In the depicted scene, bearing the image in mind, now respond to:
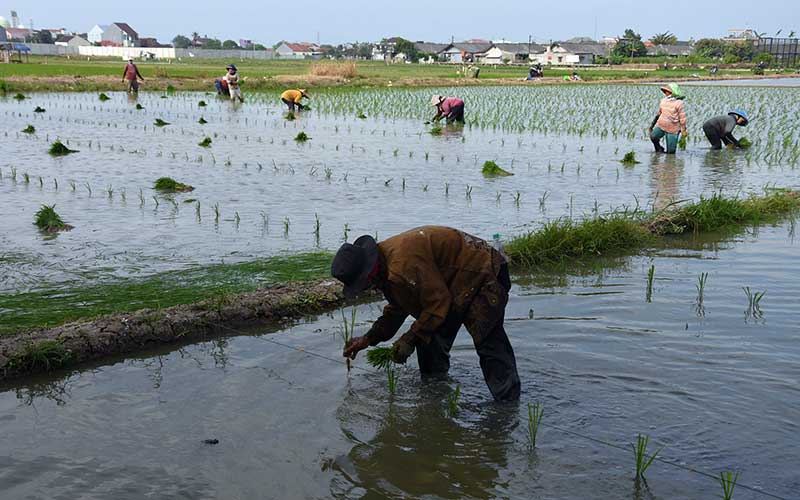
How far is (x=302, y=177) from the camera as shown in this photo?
36.4 feet

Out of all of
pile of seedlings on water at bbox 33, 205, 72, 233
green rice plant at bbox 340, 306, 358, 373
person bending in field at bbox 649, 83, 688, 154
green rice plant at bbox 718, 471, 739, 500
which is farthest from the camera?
person bending in field at bbox 649, 83, 688, 154

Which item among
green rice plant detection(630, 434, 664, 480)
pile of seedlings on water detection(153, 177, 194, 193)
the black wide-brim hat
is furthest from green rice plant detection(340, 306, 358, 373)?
pile of seedlings on water detection(153, 177, 194, 193)

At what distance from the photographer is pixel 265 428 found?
3.86 m

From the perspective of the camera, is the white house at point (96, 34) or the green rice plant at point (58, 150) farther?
the white house at point (96, 34)

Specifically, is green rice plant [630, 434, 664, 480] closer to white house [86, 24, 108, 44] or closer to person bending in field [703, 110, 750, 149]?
person bending in field [703, 110, 750, 149]

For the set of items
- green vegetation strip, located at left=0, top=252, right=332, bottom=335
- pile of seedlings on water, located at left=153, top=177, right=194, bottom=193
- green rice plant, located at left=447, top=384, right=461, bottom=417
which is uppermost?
pile of seedlings on water, located at left=153, top=177, right=194, bottom=193

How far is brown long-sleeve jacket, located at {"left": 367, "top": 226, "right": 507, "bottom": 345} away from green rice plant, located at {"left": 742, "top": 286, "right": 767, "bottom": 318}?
2.52m

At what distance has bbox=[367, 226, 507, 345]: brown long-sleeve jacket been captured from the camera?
3645 millimetres

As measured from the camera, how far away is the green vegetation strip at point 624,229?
22.4 feet

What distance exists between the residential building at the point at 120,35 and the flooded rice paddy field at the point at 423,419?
107593 mm

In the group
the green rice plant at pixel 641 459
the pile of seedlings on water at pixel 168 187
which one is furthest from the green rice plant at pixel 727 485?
the pile of seedlings on water at pixel 168 187

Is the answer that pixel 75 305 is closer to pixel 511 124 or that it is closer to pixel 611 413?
pixel 611 413

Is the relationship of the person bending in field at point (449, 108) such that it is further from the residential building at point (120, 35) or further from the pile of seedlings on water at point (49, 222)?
the residential building at point (120, 35)

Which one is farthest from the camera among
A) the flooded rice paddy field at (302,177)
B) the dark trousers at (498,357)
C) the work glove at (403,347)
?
the flooded rice paddy field at (302,177)
